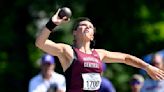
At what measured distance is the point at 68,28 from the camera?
20500mm

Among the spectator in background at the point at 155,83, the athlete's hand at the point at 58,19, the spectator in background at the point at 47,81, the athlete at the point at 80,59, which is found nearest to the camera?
the athlete's hand at the point at 58,19

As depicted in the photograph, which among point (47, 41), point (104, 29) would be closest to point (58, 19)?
point (47, 41)

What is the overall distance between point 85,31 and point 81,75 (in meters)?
0.54

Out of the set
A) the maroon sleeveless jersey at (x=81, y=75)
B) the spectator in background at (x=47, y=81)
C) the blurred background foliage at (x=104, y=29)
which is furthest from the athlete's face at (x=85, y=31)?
the blurred background foliage at (x=104, y=29)

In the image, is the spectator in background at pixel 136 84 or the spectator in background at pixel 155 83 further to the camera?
the spectator in background at pixel 136 84

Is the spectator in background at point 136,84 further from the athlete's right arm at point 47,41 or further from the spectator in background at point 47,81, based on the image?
the athlete's right arm at point 47,41

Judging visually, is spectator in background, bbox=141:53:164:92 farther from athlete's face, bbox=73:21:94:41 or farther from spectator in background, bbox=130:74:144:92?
athlete's face, bbox=73:21:94:41

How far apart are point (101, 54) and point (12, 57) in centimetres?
1195

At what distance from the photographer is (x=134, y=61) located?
998 centimetres

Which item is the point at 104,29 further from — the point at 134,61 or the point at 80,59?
the point at 80,59

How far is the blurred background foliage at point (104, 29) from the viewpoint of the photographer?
69.1 ft

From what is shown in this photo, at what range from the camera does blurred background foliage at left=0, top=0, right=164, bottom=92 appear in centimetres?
2106

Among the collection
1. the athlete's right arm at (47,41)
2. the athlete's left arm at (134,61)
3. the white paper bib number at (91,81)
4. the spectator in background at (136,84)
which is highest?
the athlete's right arm at (47,41)

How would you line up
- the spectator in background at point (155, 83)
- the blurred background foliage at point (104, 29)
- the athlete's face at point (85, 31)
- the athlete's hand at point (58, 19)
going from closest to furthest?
the athlete's hand at point (58, 19) < the athlete's face at point (85, 31) < the spectator in background at point (155, 83) < the blurred background foliage at point (104, 29)
